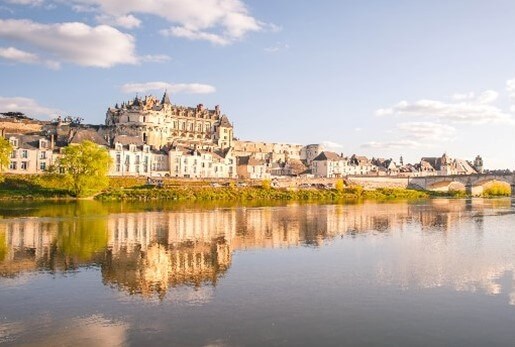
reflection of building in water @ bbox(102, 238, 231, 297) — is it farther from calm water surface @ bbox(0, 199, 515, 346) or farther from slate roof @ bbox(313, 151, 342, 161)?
slate roof @ bbox(313, 151, 342, 161)

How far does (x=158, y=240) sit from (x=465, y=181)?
10446 cm

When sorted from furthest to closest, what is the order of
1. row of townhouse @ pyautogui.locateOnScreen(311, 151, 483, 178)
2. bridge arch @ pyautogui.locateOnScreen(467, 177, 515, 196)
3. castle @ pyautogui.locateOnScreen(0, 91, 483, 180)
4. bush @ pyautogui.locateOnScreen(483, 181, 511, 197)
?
1. row of townhouse @ pyautogui.locateOnScreen(311, 151, 483, 178)
2. bush @ pyautogui.locateOnScreen(483, 181, 511, 197)
3. bridge arch @ pyautogui.locateOnScreen(467, 177, 515, 196)
4. castle @ pyautogui.locateOnScreen(0, 91, 483, 180)

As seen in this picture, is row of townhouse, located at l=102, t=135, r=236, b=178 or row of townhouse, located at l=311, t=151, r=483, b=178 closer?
row of townhouse, located at l=102, t=135, r=236, b=178

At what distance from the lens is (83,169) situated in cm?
6494

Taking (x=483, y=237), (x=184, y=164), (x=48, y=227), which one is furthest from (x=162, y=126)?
(x=483, y=237)

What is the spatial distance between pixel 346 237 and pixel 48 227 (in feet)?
63.1

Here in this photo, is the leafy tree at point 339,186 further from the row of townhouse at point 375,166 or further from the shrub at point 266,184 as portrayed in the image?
the row of townhouse at point 375,166

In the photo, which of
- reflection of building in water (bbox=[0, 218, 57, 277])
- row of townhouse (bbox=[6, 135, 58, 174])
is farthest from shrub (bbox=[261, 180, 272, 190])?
reflection of building in water (bbox=[0, 218, 57, 277])

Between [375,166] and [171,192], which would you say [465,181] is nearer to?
[375,166]

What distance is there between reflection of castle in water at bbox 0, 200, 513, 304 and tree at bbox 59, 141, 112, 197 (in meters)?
22.8

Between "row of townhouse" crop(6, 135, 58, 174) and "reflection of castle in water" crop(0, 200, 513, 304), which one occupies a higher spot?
"row of townhouse" crop(6, 135, 58, 174)

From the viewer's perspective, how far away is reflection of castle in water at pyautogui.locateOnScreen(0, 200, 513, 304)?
19.4 metres

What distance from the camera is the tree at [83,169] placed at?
211ft

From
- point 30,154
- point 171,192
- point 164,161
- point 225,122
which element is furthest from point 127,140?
point 225,122
